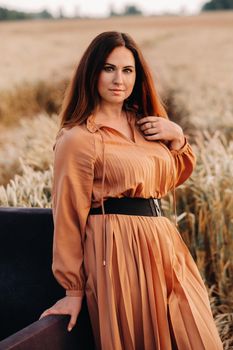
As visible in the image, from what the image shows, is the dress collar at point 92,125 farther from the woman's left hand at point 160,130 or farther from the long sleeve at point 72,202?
the woman's left hand at point 160,130

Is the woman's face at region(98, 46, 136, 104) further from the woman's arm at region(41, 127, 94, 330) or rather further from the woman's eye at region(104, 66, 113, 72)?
the woman's arm at region(41, 127, 94, 330)

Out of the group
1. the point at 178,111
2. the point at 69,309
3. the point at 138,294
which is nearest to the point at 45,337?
the point at 69,309

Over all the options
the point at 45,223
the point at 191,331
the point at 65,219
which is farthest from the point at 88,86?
the point at 191,331

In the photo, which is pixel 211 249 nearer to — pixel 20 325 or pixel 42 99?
pixel 20 325

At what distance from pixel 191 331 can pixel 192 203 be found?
151 centimetres

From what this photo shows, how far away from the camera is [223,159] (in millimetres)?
3842

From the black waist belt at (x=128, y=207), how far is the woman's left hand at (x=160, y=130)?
215 millimetres

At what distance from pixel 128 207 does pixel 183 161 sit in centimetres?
35

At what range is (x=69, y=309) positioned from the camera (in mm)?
2266

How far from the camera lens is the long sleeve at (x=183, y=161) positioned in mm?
2568

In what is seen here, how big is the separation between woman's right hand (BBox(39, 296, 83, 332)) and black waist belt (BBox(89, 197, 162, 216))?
0.28 meters

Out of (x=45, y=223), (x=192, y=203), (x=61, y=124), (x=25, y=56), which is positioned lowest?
(x=25, y=56)

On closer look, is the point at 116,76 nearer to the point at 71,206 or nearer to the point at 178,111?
the point at 71,206

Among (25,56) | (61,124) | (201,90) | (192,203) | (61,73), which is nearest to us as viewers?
(61,124)
